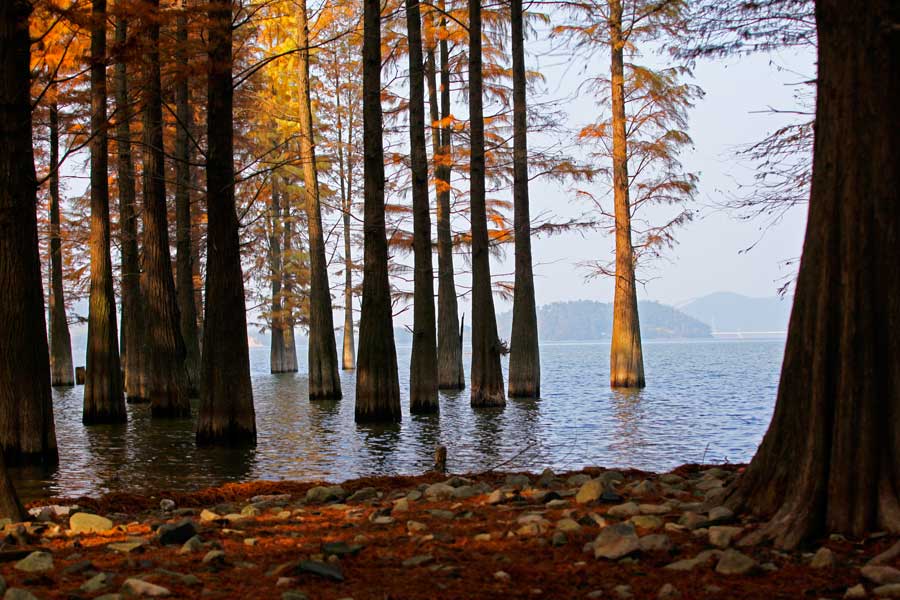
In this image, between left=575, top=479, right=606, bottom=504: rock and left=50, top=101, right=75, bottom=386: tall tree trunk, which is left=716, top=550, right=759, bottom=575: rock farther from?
left=50, top=101, right=75, bottom=386: tall tree trunk

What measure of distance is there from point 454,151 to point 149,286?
34.9 ft

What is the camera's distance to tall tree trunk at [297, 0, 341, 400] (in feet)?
76.5

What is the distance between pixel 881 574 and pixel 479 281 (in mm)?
16150

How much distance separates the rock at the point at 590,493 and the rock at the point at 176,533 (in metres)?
2.75

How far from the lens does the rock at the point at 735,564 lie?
4.46 meters

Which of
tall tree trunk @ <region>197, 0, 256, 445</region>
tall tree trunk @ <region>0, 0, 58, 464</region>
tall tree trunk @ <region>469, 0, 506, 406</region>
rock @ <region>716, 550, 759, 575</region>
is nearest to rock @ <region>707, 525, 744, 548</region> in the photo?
rock @ <region>716, 550, 759, 575</region>

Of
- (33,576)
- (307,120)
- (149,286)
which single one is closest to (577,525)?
(33,576)

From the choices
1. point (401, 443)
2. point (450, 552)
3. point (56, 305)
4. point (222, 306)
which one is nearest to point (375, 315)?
point (401, 443)

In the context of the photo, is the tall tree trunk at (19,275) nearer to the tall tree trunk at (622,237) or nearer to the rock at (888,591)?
the rock at (888,591)

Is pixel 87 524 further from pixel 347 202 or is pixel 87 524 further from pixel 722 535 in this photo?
pixel 347 202

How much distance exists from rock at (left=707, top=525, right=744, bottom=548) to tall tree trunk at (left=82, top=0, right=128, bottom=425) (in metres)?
14.8

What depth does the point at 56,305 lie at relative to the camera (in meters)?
31.1

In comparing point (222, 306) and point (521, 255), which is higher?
point (521, 255)

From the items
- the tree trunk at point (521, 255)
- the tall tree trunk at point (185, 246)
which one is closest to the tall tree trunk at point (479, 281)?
the tree trunk at point (521, 255)
